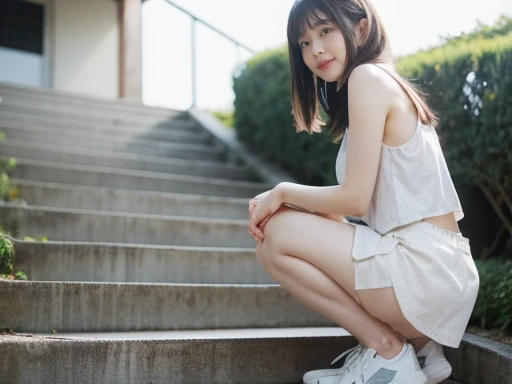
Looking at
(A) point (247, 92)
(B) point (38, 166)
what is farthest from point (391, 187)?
(A) point (247, 92)

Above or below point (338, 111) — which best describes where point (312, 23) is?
above

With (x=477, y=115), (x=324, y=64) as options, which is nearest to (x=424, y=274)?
(x=324, y=64)

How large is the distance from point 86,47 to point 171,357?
9717 mm

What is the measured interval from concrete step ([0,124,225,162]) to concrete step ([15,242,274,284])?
2.72 metres

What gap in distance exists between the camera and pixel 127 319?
2.62 m

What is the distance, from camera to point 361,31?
2141 mm

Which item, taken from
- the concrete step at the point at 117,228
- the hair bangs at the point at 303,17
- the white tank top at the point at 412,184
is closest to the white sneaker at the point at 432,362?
the white tank top at the point at 412,184

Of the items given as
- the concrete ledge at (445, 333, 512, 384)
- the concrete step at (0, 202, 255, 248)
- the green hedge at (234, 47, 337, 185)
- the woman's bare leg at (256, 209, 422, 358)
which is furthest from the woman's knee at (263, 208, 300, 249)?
→ the green hedge at (234, 47, 337, 185)

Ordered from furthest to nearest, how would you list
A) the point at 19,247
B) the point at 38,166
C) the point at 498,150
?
the point at 38,166 → the point at 498,150 → the point at 19,247

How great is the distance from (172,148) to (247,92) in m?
0.94

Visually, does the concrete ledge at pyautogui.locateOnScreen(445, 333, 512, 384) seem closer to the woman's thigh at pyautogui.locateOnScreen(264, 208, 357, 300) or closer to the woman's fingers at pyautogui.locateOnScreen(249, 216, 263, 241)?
the woman's thigh at pyautogui.locateOnScreen(264, 208, 357, 300)

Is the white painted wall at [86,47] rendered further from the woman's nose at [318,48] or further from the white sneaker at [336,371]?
the white sneaker at [336,371]

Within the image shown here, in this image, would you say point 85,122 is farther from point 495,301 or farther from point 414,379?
point 414,379

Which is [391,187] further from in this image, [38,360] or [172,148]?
[172,148]
